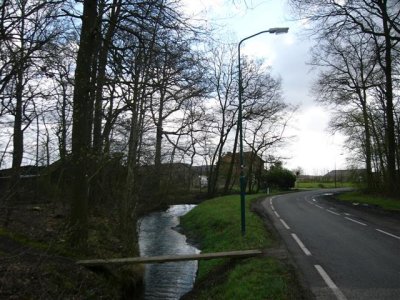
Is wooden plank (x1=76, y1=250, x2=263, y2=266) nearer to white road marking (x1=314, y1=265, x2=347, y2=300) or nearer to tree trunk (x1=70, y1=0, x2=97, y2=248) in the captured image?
tree trunk (x1=70, y1=0, x2=97, y2=248)

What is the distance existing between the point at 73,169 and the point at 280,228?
919cm

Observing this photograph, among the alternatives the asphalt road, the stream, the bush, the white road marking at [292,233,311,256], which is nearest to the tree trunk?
the stream

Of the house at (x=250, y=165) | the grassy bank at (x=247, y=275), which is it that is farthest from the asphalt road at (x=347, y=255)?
the house at (x=250, y=165)

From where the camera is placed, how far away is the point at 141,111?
17.5 meters

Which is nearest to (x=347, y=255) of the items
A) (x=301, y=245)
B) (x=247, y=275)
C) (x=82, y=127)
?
(x=301, y=245)

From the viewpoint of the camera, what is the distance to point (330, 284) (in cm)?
902

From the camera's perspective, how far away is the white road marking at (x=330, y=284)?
816cm

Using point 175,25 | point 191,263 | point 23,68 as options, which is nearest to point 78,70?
point 175,25

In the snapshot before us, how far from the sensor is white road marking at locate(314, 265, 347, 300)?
8.16 meters

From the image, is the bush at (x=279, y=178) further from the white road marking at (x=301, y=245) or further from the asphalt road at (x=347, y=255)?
the white road marking at (x=301, y=245)

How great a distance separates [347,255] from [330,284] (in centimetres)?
329

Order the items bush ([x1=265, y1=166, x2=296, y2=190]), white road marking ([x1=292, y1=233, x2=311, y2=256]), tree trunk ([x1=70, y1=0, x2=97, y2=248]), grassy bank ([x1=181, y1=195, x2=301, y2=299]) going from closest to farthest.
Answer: grassy bank ([x1=181, y1=195, x2=301, y2=299]) → tree trunk ([x1=70, y1=0, x2=97, y2=248]) → white road marking ([x1=292, y1=233, x2=311, y2=256]) → bush ([x1=265, y1=166, x2=296, y2=190])

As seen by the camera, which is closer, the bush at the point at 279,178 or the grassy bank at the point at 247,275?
the grassy bank at the point at 247,275

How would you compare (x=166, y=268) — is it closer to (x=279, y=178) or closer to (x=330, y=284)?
(x=330, y=284)
